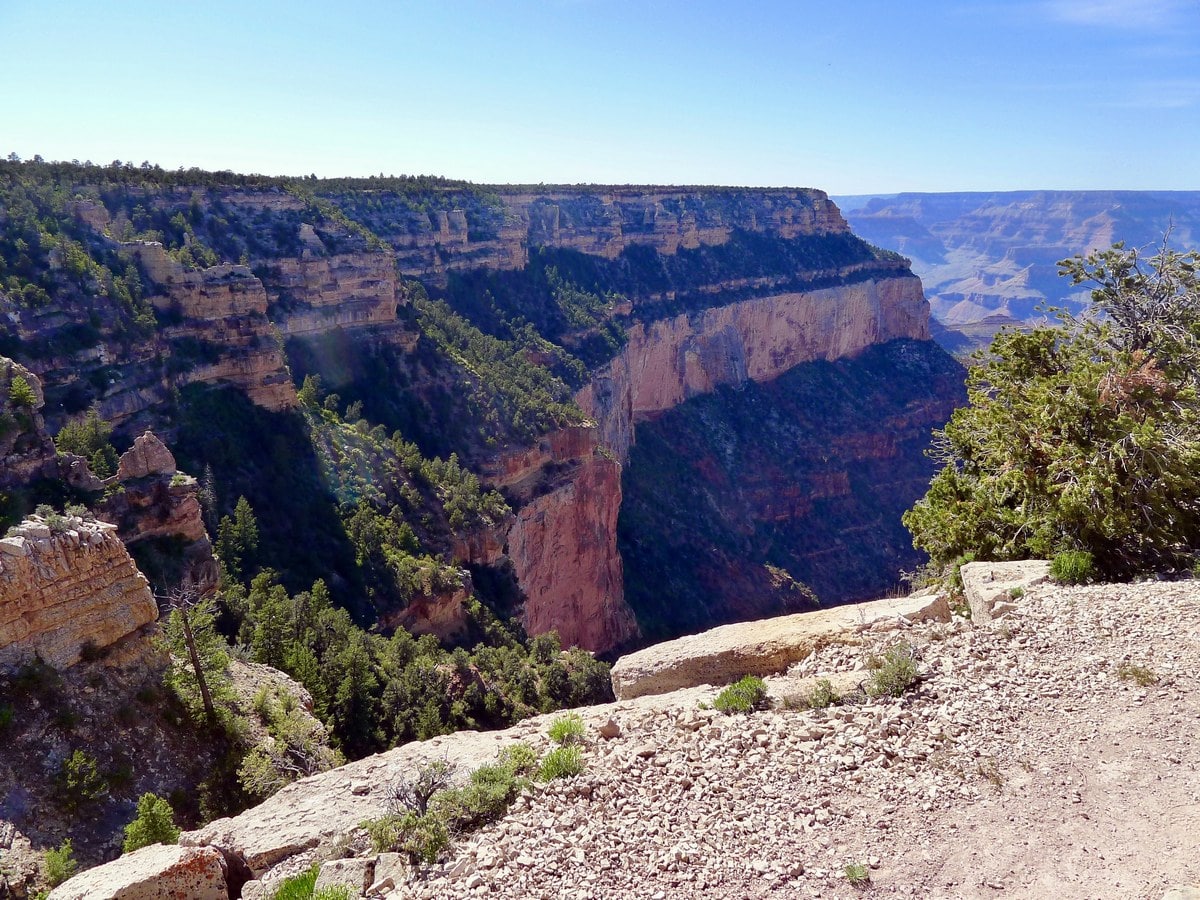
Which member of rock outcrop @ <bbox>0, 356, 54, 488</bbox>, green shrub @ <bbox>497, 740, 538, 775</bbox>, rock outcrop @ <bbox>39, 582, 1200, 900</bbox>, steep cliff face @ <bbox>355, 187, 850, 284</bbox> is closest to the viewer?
rock outcrop @ <bbox>39, 582, 1200, 900</bbox>

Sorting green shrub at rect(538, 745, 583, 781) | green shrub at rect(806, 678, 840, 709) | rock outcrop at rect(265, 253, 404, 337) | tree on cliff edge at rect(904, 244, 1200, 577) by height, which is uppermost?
rock outcrop at rect(265, 253, 404, 337)

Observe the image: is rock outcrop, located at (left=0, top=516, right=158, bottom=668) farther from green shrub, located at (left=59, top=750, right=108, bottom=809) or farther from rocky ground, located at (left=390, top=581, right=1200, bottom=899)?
rocky ground, located at (left=390, top=581, right=1200, bottom=899)

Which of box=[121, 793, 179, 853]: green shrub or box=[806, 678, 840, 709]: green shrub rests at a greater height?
box=[806, 678, 840, 709]: green shrub

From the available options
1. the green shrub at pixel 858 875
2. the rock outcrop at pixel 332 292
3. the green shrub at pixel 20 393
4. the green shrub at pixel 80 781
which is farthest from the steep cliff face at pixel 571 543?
the green shrub at pixel 858 875

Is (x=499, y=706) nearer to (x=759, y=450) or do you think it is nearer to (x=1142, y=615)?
(x=1142, y=615)

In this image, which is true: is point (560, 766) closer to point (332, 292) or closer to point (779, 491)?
point (332, 292)

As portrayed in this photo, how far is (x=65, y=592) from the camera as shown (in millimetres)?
16469

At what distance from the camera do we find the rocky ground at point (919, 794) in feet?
24.2

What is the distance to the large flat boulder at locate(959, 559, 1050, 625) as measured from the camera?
40.8 feet

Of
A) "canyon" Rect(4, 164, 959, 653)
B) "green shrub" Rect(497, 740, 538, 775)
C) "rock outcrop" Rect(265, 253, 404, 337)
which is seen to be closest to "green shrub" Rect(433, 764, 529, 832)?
"green shrub" Rect(497, 740, 538, 775)

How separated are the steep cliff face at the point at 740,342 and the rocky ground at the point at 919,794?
4777 cm

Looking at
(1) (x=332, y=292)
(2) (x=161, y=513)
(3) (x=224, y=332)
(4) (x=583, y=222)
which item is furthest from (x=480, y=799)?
(4) (x=583, y=222)

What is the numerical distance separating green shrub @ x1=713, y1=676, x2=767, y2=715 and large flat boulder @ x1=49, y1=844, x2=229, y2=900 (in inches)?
267

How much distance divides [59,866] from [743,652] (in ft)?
39.1
